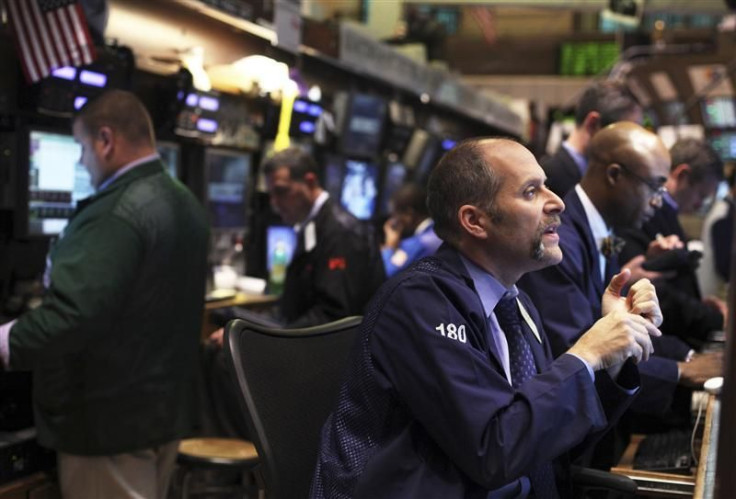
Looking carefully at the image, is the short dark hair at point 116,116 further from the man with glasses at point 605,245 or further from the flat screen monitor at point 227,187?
the flat screen monitor at point 227,187

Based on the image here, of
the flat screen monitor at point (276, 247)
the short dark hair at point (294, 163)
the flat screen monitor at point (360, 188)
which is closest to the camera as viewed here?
the short dark hair at point (294, 163)

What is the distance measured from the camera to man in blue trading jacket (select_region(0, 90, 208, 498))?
11.4 ft

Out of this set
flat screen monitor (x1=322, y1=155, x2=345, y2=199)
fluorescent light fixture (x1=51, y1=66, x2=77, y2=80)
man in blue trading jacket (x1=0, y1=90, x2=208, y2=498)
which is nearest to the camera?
man in blue trading jacket (x1=0, y1=90, x2=208, y2=498)

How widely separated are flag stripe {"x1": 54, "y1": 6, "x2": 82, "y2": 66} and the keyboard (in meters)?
2.75

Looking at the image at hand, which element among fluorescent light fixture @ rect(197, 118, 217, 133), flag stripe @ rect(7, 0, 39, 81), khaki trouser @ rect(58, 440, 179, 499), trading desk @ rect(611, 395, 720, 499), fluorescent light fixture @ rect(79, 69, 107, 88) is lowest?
khaki trouser @ rect(58, 440, 179, 499)

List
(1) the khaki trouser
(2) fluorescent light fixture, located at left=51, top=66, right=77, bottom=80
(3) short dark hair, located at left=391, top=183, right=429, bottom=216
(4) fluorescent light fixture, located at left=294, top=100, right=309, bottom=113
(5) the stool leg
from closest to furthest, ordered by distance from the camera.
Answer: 1. (1) the khaki trouser
2. (5) the stool leg
3. (2) fluorescent light fixture, located at left=51, top=66, right=77, bottom=80
4. (4) fluorescent light fixture, located at left=294, top=100, right=309, bottom=113
5. (3) short dark hair, located at left=391, top=183, right=429, bottom=216

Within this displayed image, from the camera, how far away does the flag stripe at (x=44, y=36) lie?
436cm

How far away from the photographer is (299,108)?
7281 mm

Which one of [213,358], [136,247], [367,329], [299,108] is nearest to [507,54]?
[299,108]

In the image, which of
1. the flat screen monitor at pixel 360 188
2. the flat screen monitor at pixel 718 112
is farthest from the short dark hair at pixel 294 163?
the flat screen monitor at pixel 718 112

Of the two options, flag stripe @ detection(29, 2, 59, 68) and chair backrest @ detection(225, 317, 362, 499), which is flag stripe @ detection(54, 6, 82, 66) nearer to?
flag stripe @ detection(29, 2, 59, 68)

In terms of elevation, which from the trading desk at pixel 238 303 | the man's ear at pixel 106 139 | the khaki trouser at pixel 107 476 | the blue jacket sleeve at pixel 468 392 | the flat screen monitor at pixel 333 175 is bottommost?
the khaki trouser at pixel 107 476

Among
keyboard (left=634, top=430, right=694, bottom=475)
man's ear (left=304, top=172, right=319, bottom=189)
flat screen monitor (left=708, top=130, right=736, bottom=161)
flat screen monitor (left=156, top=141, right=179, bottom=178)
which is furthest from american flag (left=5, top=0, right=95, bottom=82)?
flat screen monitor (left=708, top=130, right=736, bottom=161)

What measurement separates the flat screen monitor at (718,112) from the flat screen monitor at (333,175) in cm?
636
